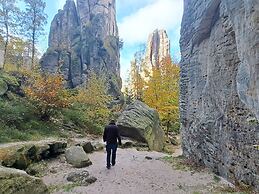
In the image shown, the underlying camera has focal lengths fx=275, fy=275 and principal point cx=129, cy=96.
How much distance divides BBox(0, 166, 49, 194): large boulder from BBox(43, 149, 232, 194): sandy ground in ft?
4.59

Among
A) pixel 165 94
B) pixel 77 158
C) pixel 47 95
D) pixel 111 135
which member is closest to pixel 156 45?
pixel 165 94

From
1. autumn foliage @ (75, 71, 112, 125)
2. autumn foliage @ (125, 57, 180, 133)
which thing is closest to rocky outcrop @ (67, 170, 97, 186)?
autumn foliage @ (75, 71, 112, 125)

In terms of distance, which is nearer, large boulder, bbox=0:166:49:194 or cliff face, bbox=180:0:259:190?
cliff face, bbox=180:0:259:190

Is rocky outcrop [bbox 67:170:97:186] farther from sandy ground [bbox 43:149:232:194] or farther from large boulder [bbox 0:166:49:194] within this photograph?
large boulder [bbox 0:166:49:194]

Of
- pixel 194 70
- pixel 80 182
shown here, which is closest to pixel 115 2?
pixel 194 70

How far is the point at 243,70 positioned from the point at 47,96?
530 inches

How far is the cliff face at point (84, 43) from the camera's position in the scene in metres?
40.3

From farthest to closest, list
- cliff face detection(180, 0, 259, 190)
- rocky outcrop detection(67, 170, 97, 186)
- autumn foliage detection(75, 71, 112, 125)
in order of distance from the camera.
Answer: autumn foliage detection(75, 71, 112, 125) → rocky outcrop detection(67, 170, 97, 186) → cliff face detection(180, 0, 259, 190)

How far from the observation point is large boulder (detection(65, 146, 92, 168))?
10.0 metres

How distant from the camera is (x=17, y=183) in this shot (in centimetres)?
542

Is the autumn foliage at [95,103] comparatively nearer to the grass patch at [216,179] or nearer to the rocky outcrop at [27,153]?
the rocky outcrop at [27,153]

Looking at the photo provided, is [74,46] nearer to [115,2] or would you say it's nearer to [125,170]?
[115,2]

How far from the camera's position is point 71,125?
1859cm

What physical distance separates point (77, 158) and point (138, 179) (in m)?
2.89
